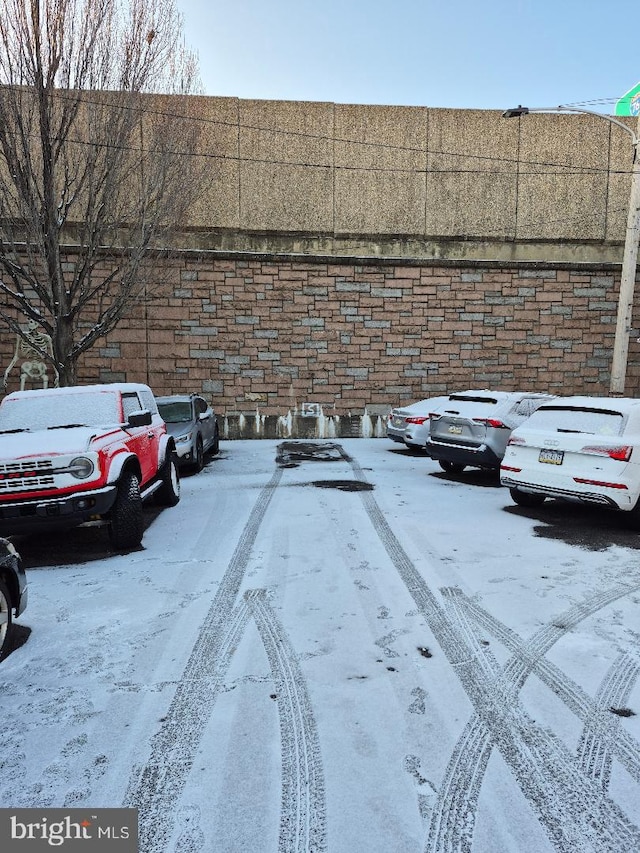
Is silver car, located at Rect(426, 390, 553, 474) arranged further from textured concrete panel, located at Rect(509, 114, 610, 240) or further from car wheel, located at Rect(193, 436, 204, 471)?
textured concrete panel, located at Rect(509, 114, 610, 240)

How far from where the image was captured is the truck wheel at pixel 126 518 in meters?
5.57

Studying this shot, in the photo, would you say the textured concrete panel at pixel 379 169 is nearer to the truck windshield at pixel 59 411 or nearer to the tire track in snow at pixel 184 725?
the truck windshield at pixel 59 411

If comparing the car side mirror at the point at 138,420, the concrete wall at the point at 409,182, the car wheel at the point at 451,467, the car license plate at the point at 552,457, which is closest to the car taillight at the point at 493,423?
the car wheel at the point at 451,467

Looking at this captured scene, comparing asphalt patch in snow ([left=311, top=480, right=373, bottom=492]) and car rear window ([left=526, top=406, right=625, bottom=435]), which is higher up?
car rear window ([left=526, top=406, right=625, bottom=435])

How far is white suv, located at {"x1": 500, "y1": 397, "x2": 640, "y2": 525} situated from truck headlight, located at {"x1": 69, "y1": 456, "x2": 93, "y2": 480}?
503 cm

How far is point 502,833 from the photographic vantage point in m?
2.09

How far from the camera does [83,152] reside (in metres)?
10.3

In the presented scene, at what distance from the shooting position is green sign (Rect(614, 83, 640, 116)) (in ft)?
36.6

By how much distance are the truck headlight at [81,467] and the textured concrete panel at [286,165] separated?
10639 mm

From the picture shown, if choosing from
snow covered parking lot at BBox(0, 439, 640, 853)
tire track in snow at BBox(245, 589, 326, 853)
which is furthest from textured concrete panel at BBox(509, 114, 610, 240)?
tire track in snow at BBox(245, 589, 326, 853)

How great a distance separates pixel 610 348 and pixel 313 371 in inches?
337

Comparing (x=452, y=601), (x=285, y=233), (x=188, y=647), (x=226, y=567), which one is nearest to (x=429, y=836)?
(x=188, y=647)

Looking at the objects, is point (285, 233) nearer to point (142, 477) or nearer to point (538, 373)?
point (538, 373)

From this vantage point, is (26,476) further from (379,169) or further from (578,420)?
(379,169)
